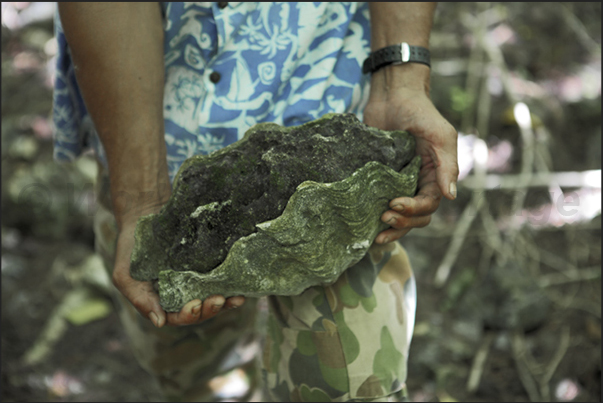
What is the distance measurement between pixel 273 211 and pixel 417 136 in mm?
442

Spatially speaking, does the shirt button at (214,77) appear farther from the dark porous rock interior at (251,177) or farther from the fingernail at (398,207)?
the fingernail at (398,207)

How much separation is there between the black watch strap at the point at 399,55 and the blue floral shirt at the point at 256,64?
2.0 inches

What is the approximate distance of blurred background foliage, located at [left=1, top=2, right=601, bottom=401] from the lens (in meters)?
2.52

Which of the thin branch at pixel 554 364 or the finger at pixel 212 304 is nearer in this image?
the finger at pixel 212 304

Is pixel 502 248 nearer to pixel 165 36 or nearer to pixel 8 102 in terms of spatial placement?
pixel 165 36

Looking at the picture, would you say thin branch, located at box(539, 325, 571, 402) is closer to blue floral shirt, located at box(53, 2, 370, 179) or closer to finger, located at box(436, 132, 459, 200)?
finger, located at box(436, 132, 459, 200)

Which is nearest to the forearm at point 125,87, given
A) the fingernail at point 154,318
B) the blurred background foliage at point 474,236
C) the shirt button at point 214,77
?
the shirt button at point 214,77

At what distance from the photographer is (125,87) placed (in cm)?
130

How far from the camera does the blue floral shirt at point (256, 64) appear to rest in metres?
1.34

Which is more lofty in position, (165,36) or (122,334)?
(165,36)

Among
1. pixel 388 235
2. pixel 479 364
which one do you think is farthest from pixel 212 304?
pixel 479 364

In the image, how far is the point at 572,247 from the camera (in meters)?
3.01

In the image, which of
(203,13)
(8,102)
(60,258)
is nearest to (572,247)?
(203,13)

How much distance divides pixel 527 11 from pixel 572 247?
7.12 feet
